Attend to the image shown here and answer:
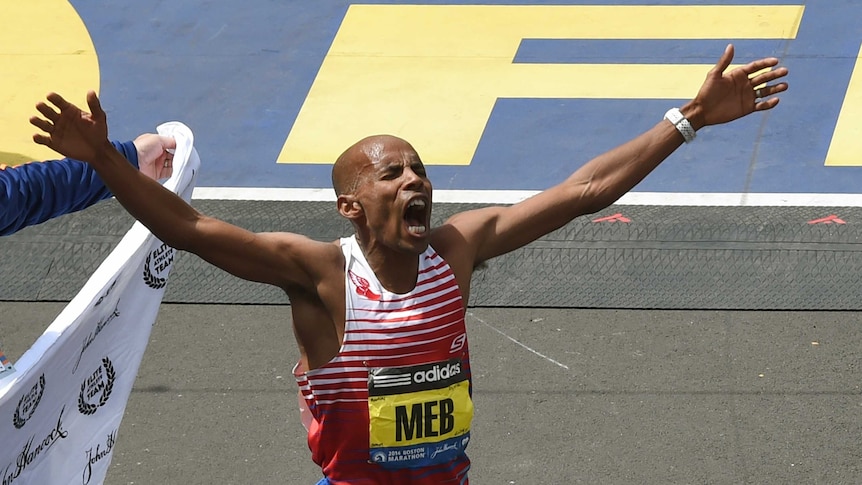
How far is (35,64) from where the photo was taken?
10.9 meters

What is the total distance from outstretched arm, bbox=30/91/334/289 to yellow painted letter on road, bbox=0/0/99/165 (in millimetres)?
5856

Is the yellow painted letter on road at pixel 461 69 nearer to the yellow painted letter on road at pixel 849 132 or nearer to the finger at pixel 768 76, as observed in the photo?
the yellow painted letter on road at pixel 849 132

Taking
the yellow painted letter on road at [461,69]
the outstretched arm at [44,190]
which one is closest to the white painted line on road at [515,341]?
the yellow painted letter on road at [461,69]

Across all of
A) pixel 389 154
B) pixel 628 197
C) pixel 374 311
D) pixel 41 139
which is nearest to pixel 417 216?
pixel 389 154

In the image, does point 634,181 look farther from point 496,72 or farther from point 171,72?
point 171,72

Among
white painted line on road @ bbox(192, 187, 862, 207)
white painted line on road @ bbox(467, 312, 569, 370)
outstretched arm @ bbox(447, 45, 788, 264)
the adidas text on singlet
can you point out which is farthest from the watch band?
white painted line on road @ bbox(192, 187, 862, 207)

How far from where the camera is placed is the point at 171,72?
1078 centimetres

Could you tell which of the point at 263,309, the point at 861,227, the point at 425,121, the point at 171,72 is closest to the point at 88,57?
the point at 171,72

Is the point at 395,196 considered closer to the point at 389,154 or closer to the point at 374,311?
the point at 389,154

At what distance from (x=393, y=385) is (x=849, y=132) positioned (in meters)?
6.43

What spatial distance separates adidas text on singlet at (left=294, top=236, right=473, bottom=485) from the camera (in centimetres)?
392

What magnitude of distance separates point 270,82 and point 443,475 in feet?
22.5

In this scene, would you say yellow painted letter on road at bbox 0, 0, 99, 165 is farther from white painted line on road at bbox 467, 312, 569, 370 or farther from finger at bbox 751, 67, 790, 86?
finger at bbox 751, 67, 790, 86

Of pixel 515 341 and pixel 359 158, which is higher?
pixel 359 158
